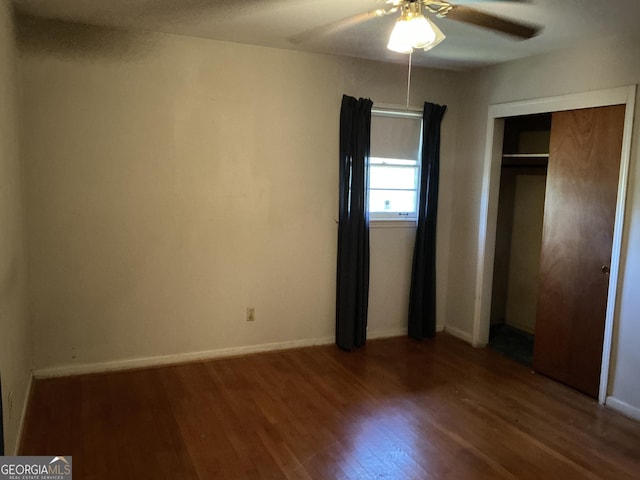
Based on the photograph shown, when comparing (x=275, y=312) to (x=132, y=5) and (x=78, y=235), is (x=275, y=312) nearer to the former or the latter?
(x=78, y=235)

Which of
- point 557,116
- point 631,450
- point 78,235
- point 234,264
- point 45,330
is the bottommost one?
point 631,450

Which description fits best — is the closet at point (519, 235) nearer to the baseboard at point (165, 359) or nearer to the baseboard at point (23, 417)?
the baseboard at point (165, 359)

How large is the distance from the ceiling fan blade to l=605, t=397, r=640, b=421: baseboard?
2.44 metres

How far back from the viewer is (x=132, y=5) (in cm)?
291

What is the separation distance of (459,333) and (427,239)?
0.96 metres

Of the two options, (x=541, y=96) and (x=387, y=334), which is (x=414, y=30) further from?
(x=387, y=334)

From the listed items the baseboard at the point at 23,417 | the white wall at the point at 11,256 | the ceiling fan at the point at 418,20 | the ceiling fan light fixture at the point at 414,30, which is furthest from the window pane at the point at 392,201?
the baseboard at the point at 23,417

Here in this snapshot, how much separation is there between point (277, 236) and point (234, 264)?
42 cm

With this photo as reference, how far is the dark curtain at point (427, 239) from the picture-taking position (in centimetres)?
448

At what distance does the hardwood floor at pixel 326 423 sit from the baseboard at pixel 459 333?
0.57m

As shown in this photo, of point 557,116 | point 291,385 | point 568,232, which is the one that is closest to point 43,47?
point 291,385

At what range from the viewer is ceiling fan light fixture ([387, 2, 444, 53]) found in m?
2.27

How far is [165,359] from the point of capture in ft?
12.5

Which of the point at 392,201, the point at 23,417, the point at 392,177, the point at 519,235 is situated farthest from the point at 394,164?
the point at 23,417
